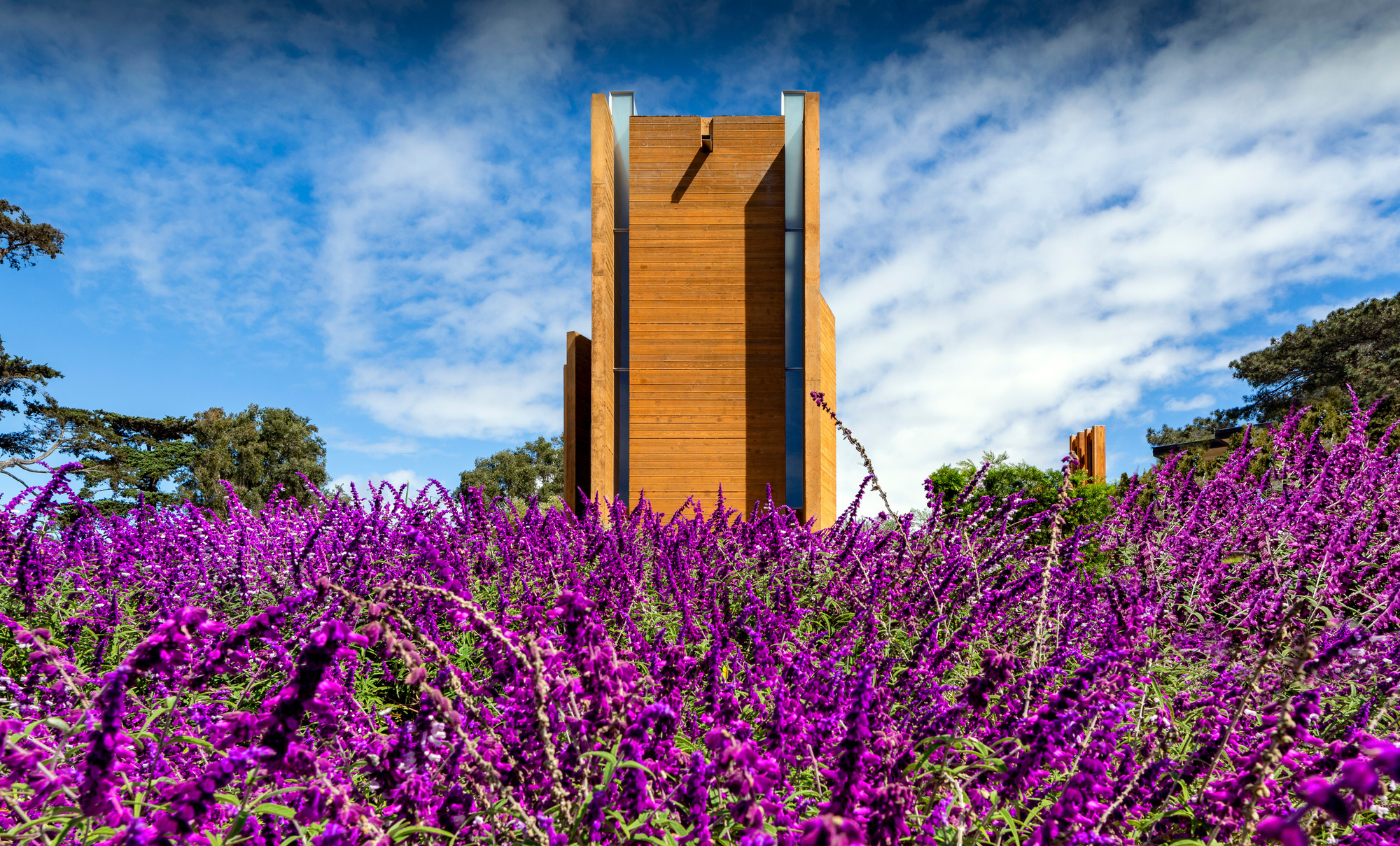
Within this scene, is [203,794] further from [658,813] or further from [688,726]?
[688,726]

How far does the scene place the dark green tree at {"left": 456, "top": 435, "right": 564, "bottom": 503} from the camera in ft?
133

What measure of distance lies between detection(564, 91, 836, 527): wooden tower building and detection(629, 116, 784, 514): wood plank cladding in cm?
2

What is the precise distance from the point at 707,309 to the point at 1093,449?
857 centimetres

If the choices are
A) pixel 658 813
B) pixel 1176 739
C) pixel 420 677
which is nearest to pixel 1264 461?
pixel 1176 739

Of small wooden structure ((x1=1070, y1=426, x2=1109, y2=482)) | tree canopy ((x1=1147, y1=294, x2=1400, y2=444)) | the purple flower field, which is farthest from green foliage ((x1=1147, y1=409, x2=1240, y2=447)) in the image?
the purple flower field

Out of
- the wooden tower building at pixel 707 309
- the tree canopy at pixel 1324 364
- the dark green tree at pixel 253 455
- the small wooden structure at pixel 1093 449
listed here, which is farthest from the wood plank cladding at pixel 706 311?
the dark green tree at pixel 253 455

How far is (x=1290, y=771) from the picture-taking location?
2.09 m

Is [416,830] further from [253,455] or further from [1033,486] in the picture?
[253,455]

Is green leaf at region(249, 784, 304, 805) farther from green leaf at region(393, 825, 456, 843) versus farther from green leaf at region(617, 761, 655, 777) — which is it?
green leaf at region(617, 761, 655, 777)

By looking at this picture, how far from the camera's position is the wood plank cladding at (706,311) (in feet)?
40.7

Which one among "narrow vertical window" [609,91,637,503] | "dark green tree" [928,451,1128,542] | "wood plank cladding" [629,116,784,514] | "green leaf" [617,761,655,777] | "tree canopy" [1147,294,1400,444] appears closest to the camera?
"green leaf" [617,761,655,777]

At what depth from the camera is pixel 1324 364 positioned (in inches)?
975

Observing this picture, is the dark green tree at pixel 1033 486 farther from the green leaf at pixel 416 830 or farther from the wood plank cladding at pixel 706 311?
the green leaf at pixel 416 830

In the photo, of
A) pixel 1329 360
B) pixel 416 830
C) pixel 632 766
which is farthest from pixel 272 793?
pixel 1329 360
